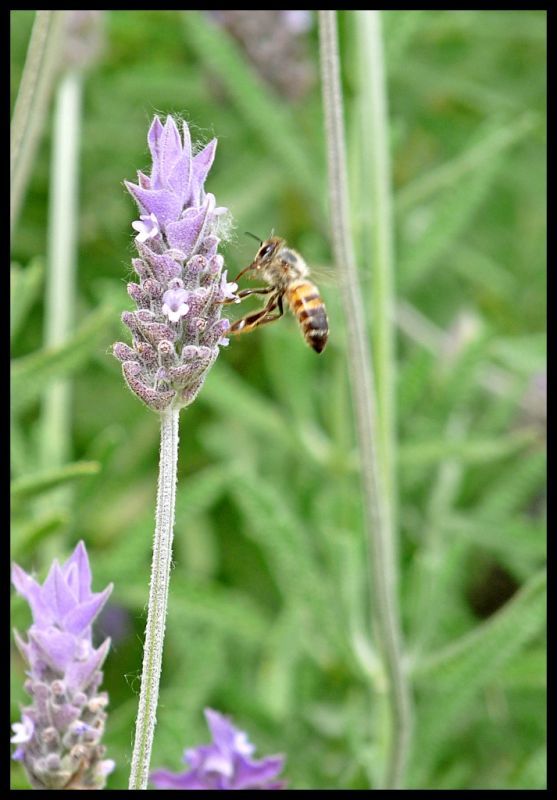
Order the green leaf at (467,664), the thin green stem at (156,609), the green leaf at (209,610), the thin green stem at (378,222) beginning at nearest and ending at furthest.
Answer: the thin green stem at (156,609) < the green leaf at (467,664) < the thin green stem at (378,222) < the green leaf at (209,610)

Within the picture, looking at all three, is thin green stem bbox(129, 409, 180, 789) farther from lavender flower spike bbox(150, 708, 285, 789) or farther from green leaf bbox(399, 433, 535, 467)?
green leaf bbox(399, 433, 535, 467)

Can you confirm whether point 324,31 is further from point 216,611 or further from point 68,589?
point 216,611

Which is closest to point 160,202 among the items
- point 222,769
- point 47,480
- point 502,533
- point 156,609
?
point 156,609

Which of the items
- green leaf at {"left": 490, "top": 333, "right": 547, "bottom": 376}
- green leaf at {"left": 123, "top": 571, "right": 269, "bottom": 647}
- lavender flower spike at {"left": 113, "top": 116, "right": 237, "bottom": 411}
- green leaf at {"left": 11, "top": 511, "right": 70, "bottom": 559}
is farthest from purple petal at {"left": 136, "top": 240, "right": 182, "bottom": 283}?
green leaf at {"left": 490, "top": 333, "right": 547, "bottom": 376}

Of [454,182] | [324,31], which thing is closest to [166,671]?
[454,182]

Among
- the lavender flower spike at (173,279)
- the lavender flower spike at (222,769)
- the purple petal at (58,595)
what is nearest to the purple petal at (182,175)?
the lavender flower spike at (173,279)

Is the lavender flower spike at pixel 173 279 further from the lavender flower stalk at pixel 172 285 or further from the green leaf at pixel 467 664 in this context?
the green leaf at pixel 467 664
